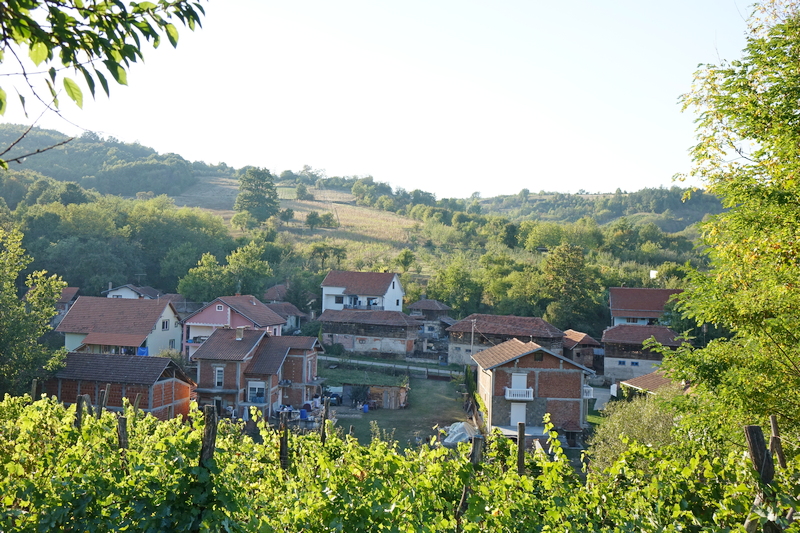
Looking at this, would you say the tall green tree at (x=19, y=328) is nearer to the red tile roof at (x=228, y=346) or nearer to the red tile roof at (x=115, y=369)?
the red tile roof at (x=115, y=369)

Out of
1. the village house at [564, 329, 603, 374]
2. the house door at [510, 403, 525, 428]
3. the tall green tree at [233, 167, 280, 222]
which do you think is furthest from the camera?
the tall green tree at [233, 167, 280, 222]

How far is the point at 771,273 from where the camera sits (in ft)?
29.2

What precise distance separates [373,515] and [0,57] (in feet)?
13.7

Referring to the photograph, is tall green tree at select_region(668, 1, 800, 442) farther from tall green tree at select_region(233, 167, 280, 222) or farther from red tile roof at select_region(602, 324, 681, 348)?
tall green tree at select_region(233, 167, 280, 222)

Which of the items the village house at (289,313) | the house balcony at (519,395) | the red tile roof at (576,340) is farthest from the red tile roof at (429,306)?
the house balcony at (519,395)

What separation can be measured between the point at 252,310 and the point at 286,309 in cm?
919

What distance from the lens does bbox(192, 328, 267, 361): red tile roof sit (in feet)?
90.3

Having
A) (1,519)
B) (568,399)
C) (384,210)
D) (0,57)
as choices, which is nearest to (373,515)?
(1,519)

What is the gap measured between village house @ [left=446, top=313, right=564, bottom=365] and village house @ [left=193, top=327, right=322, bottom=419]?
521 inches

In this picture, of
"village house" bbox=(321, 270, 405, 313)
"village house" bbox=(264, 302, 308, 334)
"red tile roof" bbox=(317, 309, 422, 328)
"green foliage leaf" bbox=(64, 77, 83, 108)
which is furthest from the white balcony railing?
"green foliage leaf" bbox=(64, 77, 83, 108)

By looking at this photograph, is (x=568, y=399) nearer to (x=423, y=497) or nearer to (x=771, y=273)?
(x=771, y=273)

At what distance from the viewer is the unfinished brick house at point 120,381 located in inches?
901

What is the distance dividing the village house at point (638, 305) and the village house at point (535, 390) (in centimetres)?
1809

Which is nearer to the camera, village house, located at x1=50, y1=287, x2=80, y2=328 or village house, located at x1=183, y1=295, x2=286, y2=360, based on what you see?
village house, located at x1=183, y1=295, x2=286, y2=360
